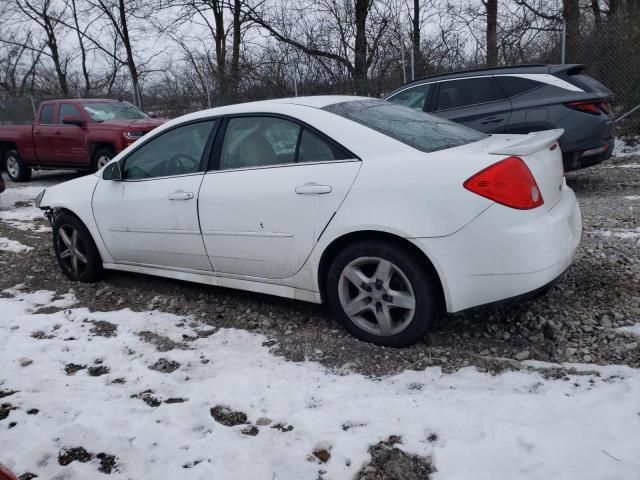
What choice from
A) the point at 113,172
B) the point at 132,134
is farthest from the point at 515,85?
the point at 132,134

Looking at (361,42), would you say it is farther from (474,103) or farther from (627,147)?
(474,103)

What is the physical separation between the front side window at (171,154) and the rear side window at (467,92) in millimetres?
4482

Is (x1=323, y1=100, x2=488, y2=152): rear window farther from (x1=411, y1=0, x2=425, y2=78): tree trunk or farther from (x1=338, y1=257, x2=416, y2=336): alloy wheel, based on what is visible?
(x1=411, y1=0, x2=425, y2=78): tree trunk

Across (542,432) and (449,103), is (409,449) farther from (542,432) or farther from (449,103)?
(449,103)

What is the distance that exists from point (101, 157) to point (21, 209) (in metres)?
1.95

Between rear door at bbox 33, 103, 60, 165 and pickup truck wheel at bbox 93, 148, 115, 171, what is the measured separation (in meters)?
1.32

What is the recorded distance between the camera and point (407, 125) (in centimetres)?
317

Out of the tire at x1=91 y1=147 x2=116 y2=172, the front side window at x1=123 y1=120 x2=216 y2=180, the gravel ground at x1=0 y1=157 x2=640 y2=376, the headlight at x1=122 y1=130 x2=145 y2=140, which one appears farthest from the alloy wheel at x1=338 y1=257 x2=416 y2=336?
the tire at x1=91 y1=147 x2=116 y2=172

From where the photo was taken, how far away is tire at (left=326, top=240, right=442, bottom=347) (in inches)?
109

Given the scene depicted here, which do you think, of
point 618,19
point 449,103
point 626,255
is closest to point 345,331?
point 626,255

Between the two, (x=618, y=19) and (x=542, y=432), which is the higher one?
(x=618, y=19)

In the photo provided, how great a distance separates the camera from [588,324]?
305 centimetres

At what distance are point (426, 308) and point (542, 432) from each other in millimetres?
846

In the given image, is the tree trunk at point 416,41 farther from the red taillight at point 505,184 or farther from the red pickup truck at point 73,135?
the red taillight at point 505,184
